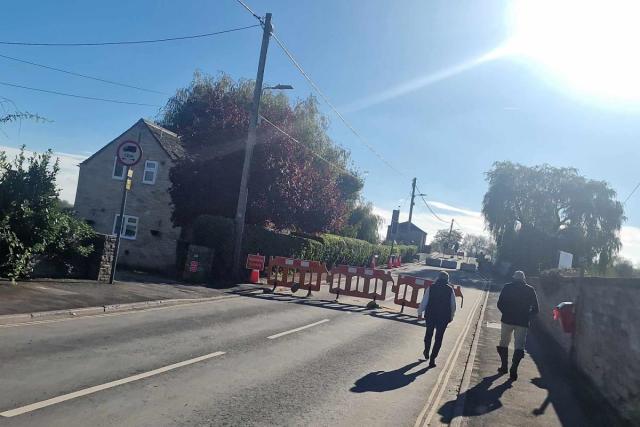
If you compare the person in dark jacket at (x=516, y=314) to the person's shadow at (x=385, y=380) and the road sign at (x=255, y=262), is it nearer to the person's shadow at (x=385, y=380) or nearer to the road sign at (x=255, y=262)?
the person's shadow at (x=385, y=380)

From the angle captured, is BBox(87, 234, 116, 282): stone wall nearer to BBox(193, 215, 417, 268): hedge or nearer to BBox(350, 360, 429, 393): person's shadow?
BBox(193, 215, 417, 268): hedge

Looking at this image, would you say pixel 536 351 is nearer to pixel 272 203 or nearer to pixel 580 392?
pixel 580 392

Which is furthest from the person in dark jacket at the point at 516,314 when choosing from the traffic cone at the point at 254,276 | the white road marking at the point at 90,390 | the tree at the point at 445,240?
the tree at the point at 445,240

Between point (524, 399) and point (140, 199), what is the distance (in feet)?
84.2

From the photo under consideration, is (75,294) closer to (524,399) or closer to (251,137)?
(524,399)

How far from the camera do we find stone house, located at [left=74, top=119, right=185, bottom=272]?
29641 millimetres

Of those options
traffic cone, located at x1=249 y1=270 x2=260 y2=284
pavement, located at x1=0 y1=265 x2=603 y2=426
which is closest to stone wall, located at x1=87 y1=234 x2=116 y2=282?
pavement, located at x1=0 y1=265 x2=603 y2=426

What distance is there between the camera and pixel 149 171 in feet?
99.4

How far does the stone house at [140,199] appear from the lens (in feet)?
97.2

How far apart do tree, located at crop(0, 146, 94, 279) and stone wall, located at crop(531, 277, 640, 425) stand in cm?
1166

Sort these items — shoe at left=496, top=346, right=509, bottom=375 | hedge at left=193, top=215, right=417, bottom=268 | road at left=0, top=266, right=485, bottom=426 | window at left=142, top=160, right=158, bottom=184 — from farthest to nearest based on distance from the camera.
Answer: window at left=142, top=160, right=158, bottom=184 < hedge at left=193, top=215, right=417, bottom=268 < shoe at left=496, top=346, right=509, bottom=375 < road at left=0, top=266, right=485, bottom=426

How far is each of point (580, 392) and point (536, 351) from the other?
448 cm

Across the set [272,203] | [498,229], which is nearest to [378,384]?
[272,203]

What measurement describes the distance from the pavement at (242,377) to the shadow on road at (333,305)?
3.64 metres
